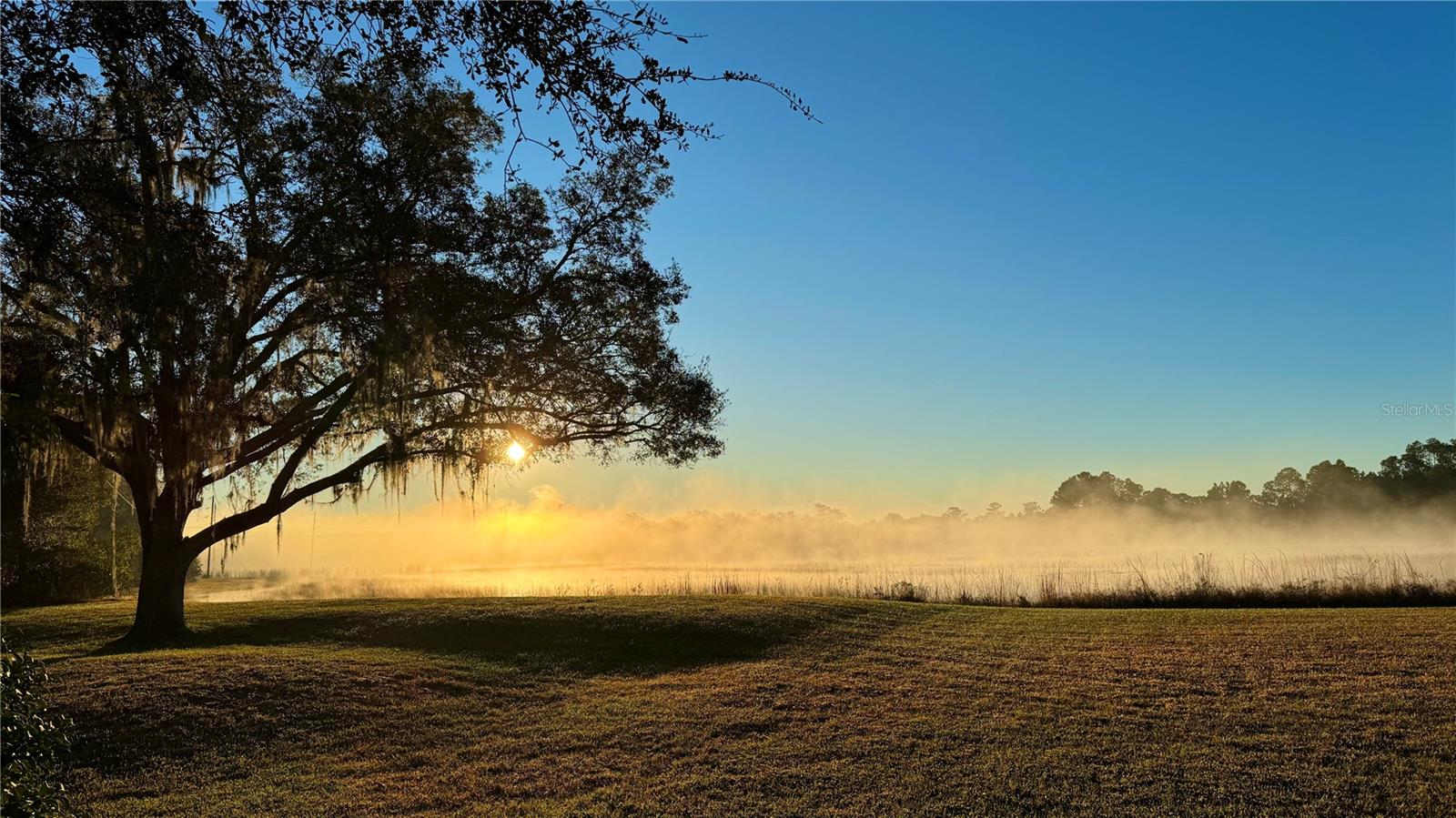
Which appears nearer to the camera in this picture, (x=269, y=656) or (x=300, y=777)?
(x=300, y=777)

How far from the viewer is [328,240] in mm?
10586

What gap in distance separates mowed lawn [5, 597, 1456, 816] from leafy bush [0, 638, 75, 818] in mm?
2673

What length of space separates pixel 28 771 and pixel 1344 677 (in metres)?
12.1

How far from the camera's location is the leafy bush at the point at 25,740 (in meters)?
3.74

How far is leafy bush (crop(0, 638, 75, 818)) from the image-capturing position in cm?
374

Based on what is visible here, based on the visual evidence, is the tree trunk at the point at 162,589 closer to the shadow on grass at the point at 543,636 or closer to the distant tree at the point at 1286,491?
the shadow on grass at the point at 543,636

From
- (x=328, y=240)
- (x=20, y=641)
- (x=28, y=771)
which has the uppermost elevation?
(x=328, y=240)

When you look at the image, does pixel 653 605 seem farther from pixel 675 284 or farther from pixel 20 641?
pixel 20 641

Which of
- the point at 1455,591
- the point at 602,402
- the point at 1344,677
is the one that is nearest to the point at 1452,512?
the point at 1455,591

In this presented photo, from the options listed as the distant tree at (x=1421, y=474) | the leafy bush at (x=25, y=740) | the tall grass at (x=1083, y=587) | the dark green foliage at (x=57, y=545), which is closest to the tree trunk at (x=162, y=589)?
the tall grass at (x=1083, y=587)

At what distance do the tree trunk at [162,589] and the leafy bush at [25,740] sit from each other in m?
12.0

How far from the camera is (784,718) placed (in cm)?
866

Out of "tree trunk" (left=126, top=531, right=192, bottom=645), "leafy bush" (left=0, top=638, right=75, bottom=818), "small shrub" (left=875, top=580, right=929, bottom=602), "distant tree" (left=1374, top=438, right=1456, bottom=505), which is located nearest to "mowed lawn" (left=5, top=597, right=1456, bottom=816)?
"tree trunk" (left=126, top=531, right=192, bottom=645)

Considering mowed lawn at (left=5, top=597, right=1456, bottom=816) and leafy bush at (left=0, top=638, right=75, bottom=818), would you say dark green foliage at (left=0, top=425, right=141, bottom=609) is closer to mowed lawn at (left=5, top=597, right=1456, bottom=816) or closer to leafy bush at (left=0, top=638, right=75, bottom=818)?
mowed lawn at (left=5, top=597, right=1456, bottom=816)
